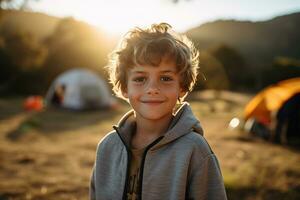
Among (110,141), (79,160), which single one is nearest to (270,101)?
(79,160)

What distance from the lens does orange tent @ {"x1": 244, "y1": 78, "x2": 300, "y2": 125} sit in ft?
33.7

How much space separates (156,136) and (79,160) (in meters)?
5.82

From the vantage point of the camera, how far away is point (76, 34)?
28109mm

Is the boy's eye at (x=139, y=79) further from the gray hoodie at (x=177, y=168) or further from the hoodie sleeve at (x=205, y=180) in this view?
the hoodie sleeve at (x=205, y=180)

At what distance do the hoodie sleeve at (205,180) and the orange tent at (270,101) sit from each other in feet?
28.4

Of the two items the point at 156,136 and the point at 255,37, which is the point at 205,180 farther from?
the point at 255,37

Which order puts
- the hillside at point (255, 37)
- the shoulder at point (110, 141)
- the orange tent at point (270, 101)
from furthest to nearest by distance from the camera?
the hillside at point (255, 37)
the orange tent at point (270, 101)
the shoulder at point (110, 141)

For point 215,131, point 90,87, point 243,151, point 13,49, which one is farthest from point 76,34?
point 243,151

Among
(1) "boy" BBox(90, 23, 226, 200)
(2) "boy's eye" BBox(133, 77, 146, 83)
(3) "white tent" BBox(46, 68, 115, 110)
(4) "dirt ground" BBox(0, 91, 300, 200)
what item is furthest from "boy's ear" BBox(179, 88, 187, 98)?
(3) "white tent" BBox(46, 68, 115, 110)

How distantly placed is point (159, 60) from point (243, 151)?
7.02m

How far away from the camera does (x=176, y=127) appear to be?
2121 mm

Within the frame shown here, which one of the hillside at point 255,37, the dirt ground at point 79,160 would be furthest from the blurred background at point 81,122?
the hillside at point 255,37

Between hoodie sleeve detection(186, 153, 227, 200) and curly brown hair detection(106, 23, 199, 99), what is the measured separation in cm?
51

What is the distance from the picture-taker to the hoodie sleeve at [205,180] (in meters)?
2.03
